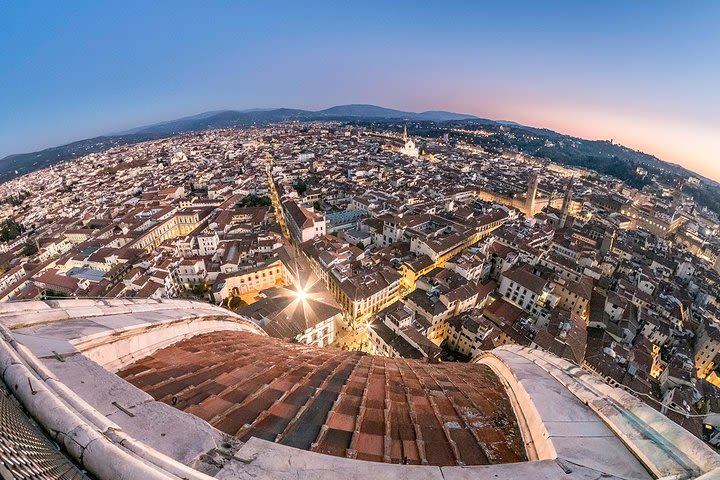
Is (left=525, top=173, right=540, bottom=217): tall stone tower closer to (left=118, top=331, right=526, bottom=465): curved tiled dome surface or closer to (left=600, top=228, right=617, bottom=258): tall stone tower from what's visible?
(left=600, top=228, right=617, bottom=258): tall stone tower

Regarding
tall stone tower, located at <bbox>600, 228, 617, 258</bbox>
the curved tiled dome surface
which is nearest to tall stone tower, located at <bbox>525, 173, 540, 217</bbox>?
tall stone tower, located at <bbox>600, 228, 617, 258</bbox>

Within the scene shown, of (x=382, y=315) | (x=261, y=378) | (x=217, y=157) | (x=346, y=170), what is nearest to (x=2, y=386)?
(x=261, y=378)

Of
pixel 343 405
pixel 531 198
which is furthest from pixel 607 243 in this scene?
pixel 343 405

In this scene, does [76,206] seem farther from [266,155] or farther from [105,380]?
[105,380]

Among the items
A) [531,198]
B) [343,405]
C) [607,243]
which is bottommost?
[343,405]

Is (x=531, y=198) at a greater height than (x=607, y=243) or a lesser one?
greater

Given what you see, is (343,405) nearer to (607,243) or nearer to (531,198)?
(607,243)

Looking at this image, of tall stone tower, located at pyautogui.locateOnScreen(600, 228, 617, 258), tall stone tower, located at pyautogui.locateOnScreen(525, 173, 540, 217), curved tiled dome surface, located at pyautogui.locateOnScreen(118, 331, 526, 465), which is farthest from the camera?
tall stone tower, located at pyautogui.locateOnScreen(525, 173, 540, 217)

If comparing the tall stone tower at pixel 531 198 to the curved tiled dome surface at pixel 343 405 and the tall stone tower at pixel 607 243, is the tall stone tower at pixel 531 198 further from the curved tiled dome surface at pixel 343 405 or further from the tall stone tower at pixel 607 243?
the curved tiled dome surface at pixel 343 405
